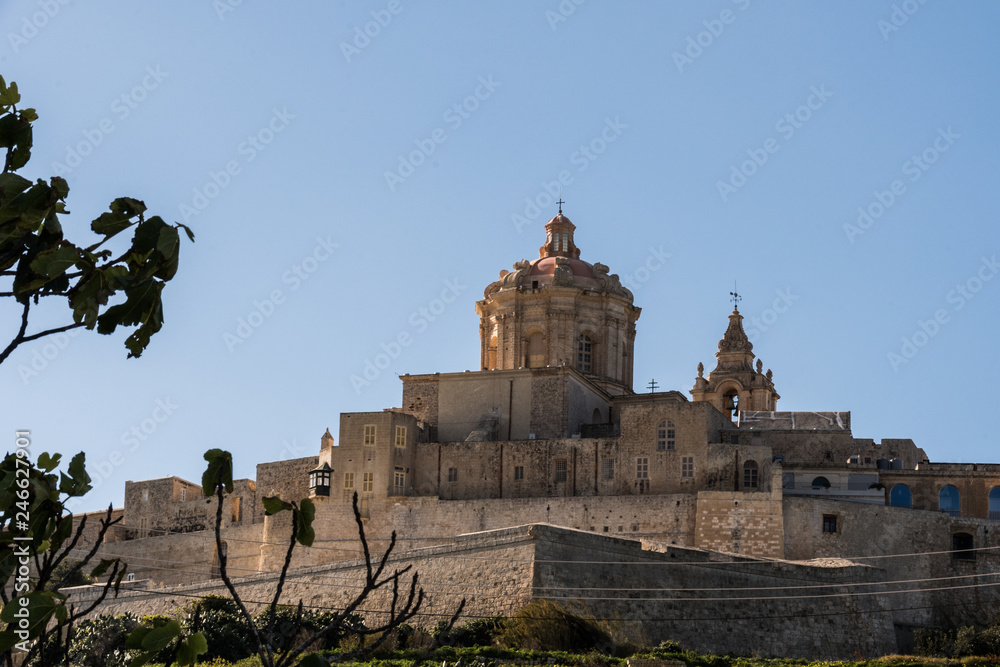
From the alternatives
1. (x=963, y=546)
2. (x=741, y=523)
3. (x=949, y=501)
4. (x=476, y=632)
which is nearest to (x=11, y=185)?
(x=476, y=632)

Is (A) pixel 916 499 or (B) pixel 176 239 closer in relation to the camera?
(B) pixel 176 239

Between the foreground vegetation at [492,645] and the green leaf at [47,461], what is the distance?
890 inches

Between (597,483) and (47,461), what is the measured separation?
36.8 meters

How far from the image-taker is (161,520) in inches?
2003

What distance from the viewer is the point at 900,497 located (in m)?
41.6

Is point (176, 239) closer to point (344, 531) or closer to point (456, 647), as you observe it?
point (456, 647)

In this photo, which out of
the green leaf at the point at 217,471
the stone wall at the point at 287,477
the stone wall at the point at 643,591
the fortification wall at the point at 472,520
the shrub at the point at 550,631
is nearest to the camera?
the green leaf at the point at 217,471

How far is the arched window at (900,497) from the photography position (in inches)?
1636

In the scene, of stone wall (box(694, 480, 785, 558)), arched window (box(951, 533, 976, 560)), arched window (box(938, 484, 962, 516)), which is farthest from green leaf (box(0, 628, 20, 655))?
arched window (box(938, 484, 962, 516))

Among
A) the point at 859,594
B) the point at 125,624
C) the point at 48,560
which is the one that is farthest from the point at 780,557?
the point at 48,560

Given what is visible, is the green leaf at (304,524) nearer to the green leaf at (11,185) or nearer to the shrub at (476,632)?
the green leaf at (11,185)

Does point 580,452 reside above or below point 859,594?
above

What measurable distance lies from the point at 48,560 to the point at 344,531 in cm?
3620

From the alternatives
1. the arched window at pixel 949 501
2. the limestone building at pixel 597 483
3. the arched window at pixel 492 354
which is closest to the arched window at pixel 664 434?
the limestone building at pixel 597 483
